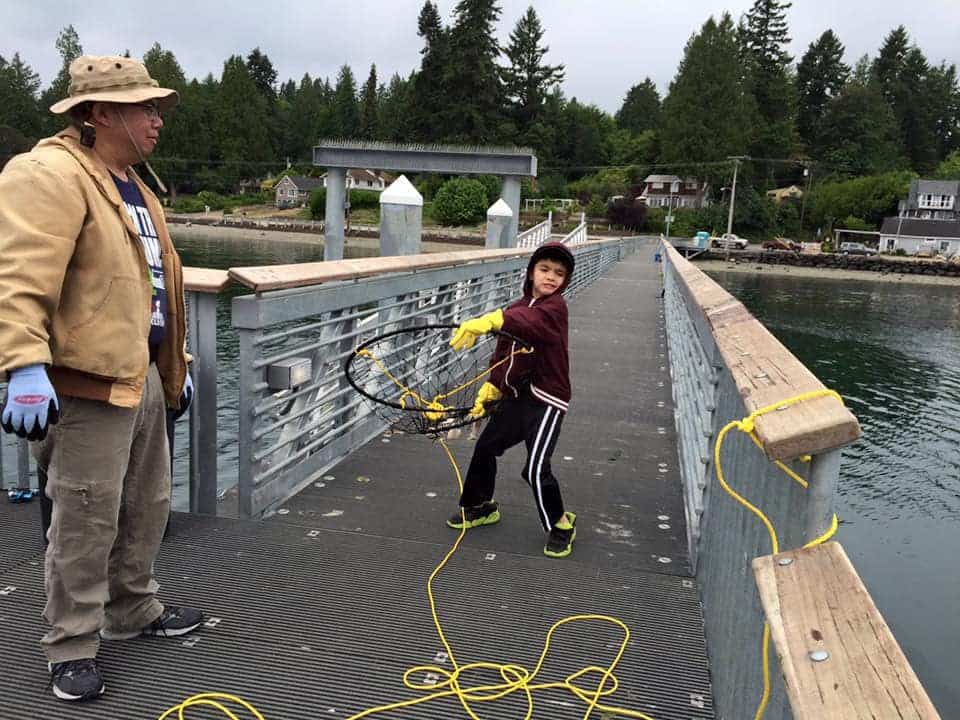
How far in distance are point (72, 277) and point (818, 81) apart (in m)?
133

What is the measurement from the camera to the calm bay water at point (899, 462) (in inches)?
390

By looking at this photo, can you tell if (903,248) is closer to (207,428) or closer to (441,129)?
(441,129)

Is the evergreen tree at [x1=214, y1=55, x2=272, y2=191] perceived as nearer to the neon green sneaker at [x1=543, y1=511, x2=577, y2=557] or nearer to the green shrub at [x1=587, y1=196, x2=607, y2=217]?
the green shrub at [x1=587, y1=196, x2=607, y2=217]

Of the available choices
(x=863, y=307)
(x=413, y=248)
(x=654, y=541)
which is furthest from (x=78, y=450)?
(x=863, y=307)

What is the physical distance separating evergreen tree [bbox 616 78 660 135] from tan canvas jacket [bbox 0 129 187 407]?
448ft

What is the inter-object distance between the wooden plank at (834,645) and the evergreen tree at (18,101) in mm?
106291

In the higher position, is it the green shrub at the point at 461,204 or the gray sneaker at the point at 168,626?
the green shrub at the point at 461,204

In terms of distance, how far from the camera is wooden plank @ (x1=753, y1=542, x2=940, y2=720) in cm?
115

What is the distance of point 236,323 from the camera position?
4160 millimetres

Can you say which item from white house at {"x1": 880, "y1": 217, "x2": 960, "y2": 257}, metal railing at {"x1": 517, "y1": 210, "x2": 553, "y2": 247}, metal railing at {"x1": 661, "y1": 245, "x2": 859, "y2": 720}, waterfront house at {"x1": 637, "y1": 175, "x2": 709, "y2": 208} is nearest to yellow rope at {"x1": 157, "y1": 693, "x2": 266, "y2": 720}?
metal railing at {"x1": 661, "y1": 245, "x2": 859, "y2": 720}

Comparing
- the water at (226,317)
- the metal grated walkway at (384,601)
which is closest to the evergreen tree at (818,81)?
the water at (226,317)

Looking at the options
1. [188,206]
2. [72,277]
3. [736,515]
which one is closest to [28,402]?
[72,277]

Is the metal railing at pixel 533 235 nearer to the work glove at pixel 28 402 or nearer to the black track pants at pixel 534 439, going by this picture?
the black track pants at pixel 534 439

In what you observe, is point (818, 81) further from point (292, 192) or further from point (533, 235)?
point (533, 235)
